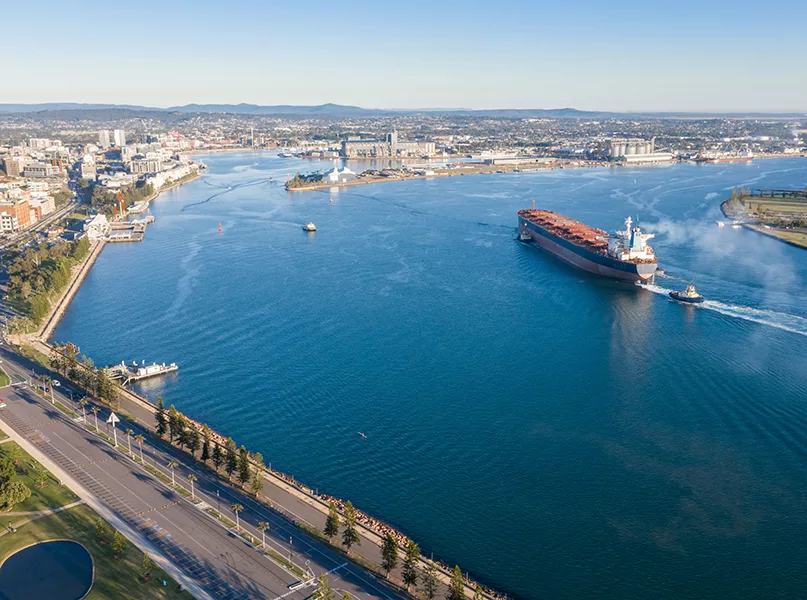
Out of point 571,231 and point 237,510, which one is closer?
point 237,510

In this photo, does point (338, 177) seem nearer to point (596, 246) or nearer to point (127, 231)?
point (127, 231)

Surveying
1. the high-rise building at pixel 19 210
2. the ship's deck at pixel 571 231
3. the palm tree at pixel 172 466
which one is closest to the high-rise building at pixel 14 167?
the high-rise building at pixel 19 210

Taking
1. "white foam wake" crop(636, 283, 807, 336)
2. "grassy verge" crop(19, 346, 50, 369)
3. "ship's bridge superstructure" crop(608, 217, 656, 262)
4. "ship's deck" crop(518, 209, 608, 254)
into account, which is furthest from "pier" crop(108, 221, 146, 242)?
"white foam wake" crop(636, 283, 807, 336)

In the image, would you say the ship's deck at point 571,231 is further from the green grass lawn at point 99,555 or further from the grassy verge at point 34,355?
the green grass lawn at point 99,555

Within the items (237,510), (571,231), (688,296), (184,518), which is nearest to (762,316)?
(688,296)

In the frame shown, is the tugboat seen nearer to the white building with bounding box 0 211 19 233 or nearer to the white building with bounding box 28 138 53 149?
the white building with bounding box 0 211 19 233

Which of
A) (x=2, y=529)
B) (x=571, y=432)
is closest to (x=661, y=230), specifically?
(x=571, y=432)
